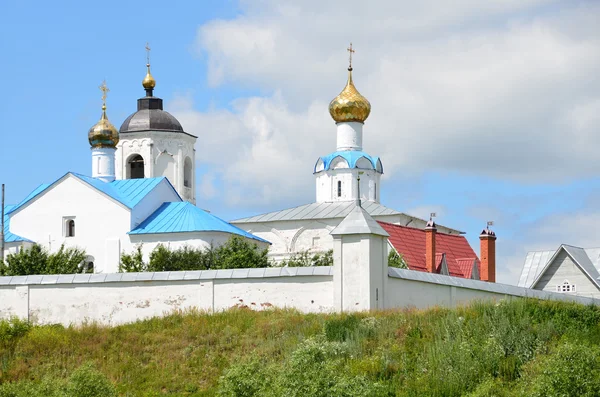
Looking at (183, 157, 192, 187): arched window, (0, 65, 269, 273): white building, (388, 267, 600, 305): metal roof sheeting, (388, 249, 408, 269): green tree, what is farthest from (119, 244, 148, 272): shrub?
(388, 267, 600, 305): metal roof sheeting

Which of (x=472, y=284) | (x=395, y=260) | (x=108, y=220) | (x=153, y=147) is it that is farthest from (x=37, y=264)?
(x=153, y=147)

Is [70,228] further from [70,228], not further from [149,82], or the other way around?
[149,82]

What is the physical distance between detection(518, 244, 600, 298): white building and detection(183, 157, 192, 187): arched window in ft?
43.4

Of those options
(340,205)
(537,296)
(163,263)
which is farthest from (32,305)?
(340,205)

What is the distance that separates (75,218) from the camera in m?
32.1

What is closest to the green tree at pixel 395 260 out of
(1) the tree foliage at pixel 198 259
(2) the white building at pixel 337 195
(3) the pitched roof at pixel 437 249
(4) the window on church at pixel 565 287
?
(3) the pitched roof at pixel 437 249

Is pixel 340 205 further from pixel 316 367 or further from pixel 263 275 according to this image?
pixel 316 367

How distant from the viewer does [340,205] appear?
3894 centimetres

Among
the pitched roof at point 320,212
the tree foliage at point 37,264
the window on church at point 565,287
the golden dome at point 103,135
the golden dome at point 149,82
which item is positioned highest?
the golden dome at point 149,82

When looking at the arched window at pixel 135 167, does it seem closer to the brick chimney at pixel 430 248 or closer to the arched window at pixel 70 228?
the arched window at pixel 70 228

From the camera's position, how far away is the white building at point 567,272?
30734mm

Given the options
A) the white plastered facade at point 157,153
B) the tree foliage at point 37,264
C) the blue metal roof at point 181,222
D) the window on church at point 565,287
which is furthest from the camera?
the white plastered facade at point 157,153

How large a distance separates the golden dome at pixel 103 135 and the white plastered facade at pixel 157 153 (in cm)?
261

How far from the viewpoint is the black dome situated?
3938cm
